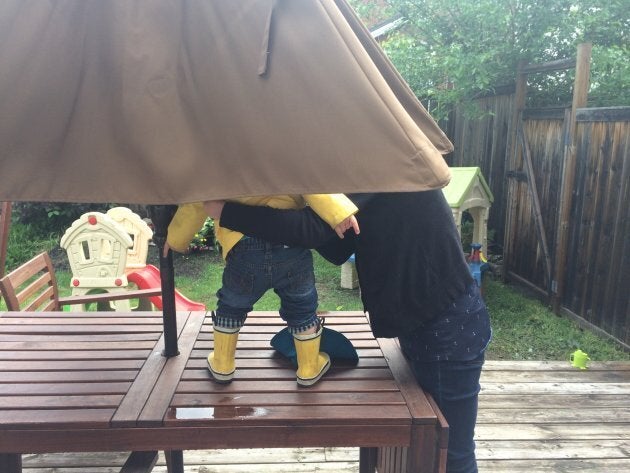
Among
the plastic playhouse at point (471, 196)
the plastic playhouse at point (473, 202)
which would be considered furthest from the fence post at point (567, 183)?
the plastic playhouse at point (471, 196)

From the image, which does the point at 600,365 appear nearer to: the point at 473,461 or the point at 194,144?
the point at 473,461

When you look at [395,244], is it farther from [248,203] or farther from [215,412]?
[215,412]

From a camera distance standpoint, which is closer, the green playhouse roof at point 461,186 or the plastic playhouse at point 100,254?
the plastic playhouse at point 100,254

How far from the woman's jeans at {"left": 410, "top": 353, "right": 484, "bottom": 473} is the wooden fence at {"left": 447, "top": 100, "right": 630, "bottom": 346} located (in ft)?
10.6

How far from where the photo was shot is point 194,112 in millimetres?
1311

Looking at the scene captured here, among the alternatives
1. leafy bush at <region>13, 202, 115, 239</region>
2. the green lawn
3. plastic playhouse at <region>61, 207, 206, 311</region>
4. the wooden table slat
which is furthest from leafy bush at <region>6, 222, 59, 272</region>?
the wooden table slat

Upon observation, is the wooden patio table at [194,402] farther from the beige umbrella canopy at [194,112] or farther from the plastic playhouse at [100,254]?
the plastic playhouse at [100,254]

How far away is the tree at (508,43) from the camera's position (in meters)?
5.16

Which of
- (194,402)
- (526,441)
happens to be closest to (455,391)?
(194,402)

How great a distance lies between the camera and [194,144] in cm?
130

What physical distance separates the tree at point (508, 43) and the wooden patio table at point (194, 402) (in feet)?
14.0

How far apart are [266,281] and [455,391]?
69 cm

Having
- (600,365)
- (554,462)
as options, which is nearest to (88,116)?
(554,462)

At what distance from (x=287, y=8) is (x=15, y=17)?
0.64m
